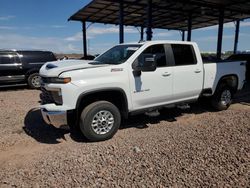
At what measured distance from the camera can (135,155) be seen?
387 cm

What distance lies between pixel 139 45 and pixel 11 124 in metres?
3.55

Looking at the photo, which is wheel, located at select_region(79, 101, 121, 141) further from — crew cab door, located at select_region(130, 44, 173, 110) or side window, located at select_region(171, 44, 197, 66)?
side window, located at select_region(171, 44, 197, 66)

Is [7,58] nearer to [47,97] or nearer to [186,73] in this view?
[47,97]

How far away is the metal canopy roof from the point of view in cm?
1509

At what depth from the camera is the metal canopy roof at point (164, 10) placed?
15.1m

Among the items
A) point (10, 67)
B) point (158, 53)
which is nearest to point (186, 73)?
point (158, 53)

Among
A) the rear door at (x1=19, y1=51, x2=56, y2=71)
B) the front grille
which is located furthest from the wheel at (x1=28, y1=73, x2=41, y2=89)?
the front grille

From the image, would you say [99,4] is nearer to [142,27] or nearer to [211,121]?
[142,27]

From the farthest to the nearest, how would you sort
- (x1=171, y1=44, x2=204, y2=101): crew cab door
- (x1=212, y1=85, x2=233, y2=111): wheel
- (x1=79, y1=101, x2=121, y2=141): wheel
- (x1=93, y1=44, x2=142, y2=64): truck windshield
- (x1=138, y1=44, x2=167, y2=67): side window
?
(x1=212, y1=85, x2=233, y2=111): wheel → (x1=171, y1=44, x2=204, y2=101): crew cab door → (x1=138, y1=44, x2=167, y2=67): side window → (x1=93, y1=44, x2=142, y2=64): truck windshield → (x1=79, y1=101, x2=121, y2=141): wheel

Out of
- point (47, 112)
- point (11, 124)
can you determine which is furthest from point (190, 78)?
point (11, 124)

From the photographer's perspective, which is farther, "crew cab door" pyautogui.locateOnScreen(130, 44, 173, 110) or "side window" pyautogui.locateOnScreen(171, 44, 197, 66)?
"side window" pyautogui.locateOnScreen(171, 44, 197, 66)

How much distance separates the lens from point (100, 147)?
4191 mm

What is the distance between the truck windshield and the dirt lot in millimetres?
1566

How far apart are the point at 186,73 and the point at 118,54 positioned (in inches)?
66.8
